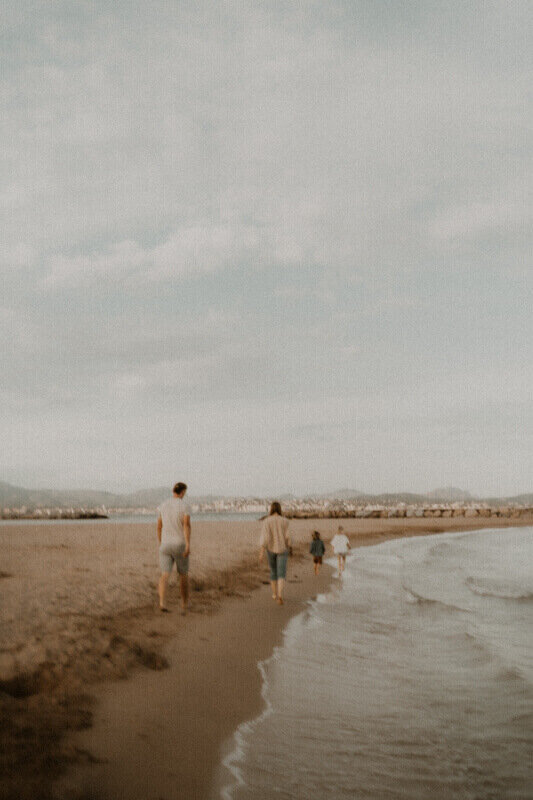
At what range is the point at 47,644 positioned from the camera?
285 inches

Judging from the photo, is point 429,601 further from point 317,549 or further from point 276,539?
point 317,549

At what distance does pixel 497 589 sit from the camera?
1783 cm

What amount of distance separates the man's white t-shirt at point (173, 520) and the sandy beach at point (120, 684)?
56.5 inches

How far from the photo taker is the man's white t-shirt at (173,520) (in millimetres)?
10336

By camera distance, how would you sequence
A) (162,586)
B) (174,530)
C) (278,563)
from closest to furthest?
(174,530) → (162,586) → (278,563)

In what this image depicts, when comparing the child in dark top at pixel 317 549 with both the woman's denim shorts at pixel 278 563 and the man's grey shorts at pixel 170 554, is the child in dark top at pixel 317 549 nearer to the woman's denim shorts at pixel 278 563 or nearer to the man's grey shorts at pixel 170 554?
the woman's denim shorts at pixel 278 563

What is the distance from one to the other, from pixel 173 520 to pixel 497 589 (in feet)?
40.7

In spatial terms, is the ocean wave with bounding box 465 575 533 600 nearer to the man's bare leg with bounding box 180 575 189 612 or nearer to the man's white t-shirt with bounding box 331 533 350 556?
the man's white t-shirt with bounding box 331 533 350 556

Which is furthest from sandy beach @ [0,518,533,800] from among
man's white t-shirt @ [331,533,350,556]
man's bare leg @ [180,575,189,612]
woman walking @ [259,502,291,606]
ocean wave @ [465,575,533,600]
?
ocean wave @ [465,575,533,600]

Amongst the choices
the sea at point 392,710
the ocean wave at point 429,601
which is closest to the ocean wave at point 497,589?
the ocean wave at point 429,601

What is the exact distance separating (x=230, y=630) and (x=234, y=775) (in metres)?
5.50

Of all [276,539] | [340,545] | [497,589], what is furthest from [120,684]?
[497,589]

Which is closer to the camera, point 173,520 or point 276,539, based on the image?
point 173,520

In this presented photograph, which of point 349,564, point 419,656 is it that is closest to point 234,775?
point 419,656
